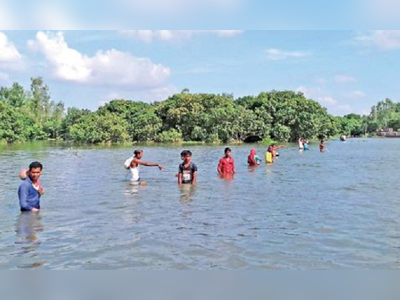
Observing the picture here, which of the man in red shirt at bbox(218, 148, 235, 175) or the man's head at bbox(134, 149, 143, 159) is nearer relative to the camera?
the man's head at bbox(134, 149, 143, 159)

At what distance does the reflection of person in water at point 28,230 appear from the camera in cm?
741

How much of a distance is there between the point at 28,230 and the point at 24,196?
113 centimetres

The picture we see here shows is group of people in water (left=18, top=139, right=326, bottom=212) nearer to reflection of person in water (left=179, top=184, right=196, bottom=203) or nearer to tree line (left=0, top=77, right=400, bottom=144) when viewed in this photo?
reflection of person in water (left=179, top=184, right=196, bottom=203)

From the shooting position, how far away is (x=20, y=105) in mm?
97062

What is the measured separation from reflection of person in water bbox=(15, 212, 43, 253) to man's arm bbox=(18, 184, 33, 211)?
18cm

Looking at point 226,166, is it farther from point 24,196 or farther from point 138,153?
point 24,196

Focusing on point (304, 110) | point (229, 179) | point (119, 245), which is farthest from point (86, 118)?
point (119, 245)

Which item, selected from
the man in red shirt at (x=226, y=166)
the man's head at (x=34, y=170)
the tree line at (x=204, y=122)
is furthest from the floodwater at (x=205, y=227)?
the tree line at (x=204, y=122)

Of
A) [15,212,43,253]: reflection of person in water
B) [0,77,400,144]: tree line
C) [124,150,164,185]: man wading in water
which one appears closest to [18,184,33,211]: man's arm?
[15,212,43,253]: reflection of person in water

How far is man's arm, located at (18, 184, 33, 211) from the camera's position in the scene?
Result: 361 inches

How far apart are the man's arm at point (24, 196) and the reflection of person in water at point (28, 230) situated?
0.18 m

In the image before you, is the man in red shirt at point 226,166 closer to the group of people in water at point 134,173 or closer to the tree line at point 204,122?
the group of people in water at point 134,173

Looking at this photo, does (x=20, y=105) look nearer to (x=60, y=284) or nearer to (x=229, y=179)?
(x=229, y=179)

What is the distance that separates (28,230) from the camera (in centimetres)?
849
